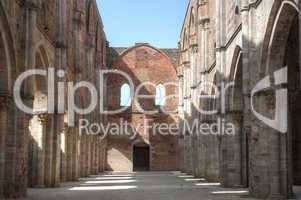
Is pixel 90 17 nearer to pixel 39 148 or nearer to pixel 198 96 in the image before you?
pixel 198 96

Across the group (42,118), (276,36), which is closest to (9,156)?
(42,118)

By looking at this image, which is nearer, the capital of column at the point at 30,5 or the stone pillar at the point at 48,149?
the capital of column at the point at 30,5

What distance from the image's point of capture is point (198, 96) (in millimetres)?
32719

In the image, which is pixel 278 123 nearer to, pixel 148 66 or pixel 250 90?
pixel 250 90

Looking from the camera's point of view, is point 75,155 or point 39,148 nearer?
point 39,148

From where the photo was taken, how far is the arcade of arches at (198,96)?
15.9 m

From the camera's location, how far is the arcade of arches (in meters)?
15.9

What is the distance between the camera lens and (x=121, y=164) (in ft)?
151

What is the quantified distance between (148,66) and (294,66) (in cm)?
2644

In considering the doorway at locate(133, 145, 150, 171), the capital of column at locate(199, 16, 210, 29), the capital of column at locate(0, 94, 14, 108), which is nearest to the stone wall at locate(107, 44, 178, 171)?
the doorway at locate(133, 145, 150, 171)

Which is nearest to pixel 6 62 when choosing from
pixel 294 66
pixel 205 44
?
pixel 294 66

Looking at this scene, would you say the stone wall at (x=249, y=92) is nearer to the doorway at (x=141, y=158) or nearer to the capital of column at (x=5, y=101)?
the capital of column at (x=5, y=101)

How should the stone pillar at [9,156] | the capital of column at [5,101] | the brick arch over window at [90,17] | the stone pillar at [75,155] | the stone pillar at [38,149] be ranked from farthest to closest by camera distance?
the brick arch over window at [90,17]
the stone pillar at [75,155]
the stone pillar at [38,149]
the stone pillar at [9,156]
the capital of column at [5,101]

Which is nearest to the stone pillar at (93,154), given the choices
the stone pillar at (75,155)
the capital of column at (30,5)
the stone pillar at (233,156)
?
the stone pillar at (75,155)
